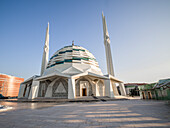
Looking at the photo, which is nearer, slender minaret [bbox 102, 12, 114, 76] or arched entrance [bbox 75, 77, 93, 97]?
arched entrance [bbox 75, 77, 93, 97]

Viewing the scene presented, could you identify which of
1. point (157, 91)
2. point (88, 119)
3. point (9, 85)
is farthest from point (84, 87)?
point (9, 85)

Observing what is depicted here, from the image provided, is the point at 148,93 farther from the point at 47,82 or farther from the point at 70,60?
the point at 47,82

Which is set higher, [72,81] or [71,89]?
[72,81]

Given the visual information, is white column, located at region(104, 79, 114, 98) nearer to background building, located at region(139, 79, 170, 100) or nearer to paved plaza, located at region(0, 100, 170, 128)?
background building, located at region(139, 79, 170, 100)

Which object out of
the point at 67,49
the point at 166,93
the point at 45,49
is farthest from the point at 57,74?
the point at 45,49

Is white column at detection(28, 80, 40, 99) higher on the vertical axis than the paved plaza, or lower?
higher

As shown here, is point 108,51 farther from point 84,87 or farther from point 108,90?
point 108,90

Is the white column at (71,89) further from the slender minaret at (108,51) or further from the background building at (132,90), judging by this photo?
the background building at (132,90)

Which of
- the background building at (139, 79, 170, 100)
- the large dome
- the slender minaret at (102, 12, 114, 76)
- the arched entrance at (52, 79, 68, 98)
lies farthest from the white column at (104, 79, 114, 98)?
the slender minaret at (102, 12, 114, 76)

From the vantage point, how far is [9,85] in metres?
53.6

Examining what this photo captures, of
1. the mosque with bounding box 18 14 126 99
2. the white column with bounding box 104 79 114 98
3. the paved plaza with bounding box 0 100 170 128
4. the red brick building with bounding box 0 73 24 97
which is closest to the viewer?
the paved plaza with bounding box 0 100 170 128

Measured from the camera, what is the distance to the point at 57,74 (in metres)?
18.3

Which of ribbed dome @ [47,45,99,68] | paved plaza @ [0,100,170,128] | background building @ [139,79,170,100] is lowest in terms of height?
paved plaza @ [0,100,170,128]

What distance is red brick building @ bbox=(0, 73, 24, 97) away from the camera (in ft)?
163
